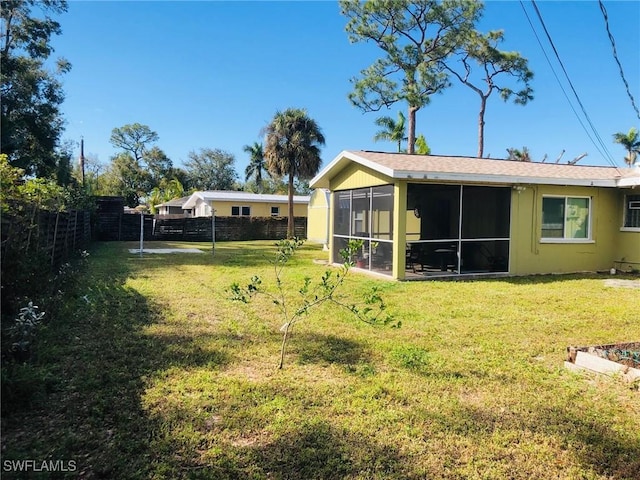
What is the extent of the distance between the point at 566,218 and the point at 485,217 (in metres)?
2.29

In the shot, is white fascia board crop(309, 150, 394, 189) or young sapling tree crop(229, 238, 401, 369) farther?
white fascia board crop(309, 150, 394, 189)

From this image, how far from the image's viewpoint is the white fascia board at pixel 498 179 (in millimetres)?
9305

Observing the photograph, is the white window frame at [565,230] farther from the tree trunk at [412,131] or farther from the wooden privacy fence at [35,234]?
the tree trunk at [412,131]

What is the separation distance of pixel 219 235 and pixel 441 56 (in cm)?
1779

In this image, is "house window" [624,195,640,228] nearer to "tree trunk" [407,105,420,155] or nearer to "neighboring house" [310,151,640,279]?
"neighboring house" [310,151,640,279]

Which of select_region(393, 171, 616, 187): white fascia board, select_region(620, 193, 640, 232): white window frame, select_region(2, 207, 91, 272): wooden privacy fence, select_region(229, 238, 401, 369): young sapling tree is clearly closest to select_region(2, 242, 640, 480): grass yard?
select_region(229, 238, 401, 369): young sapling tree

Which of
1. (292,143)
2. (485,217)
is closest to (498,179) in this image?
(485,217)

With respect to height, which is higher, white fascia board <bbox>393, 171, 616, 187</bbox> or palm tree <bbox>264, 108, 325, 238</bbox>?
palm tree <bbox>264, 108, 325, 238</bbox>

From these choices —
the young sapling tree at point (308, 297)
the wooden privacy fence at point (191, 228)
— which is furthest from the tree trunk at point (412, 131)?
the young sapling tree at point (308, 297)

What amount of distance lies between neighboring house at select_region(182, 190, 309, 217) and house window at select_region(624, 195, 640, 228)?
66.7 feet

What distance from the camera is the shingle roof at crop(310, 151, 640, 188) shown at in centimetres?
955

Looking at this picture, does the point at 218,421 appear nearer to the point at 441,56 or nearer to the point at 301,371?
the point at 301,371

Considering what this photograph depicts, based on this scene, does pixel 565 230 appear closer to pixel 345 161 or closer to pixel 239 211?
pixel 345 161

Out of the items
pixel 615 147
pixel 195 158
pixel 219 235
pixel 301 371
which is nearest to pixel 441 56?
pixel 219 235
